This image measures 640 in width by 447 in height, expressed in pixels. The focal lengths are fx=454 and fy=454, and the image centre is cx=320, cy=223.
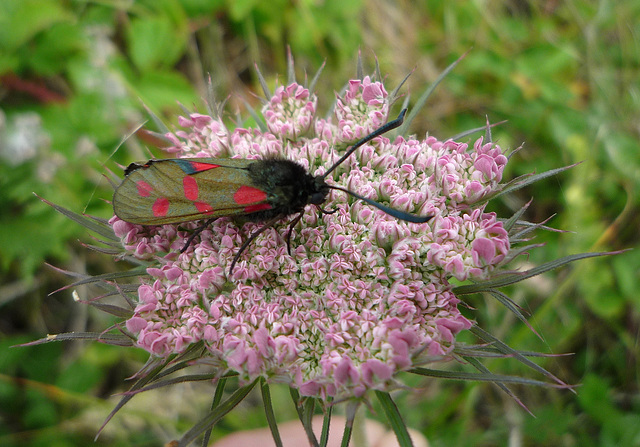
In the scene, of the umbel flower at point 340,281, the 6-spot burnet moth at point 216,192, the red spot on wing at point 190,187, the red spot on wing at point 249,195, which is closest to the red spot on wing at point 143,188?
the 6-spot burnet moth at point 216,192

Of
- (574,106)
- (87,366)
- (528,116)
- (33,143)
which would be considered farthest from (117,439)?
(574,106)

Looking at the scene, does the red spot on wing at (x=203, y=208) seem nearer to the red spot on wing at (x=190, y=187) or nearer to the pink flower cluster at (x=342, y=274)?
the red spot on wing at (x=190, y=187)

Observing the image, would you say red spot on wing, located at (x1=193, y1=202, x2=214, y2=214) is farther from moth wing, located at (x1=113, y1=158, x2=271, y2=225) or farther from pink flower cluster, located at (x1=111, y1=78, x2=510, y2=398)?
pink flower cluster, located at (x1=111, y1=78, x2=510, y2=398)

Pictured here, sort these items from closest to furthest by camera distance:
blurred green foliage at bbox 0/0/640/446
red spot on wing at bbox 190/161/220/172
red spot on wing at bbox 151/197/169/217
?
red spot on wing at bbox 151/197/169/217, red spot on wing at bbox 190/161/220/172, blurred green foliage at bbox 0/0/640/446

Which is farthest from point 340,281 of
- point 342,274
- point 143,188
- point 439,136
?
point 439,136

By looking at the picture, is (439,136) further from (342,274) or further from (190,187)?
(190,187)

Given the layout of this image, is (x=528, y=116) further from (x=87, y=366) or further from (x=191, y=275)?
(x=87, y=366)

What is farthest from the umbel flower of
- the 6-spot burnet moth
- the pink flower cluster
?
the 6-spot burnet moth
